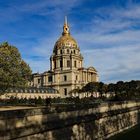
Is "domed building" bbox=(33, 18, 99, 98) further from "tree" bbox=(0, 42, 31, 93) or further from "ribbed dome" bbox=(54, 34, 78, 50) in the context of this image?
"tree" bbox=(0, 42, 31, 93)

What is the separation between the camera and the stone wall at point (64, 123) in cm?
1312

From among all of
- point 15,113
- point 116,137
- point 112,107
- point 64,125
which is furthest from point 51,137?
point 112,107

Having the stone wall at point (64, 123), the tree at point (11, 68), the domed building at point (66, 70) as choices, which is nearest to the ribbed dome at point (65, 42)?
the domed building at point (66, 70)

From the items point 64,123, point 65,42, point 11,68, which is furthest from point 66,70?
point 64,123

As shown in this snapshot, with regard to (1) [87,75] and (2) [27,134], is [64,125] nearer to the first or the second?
(2) [27,134]

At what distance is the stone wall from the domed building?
12075cm

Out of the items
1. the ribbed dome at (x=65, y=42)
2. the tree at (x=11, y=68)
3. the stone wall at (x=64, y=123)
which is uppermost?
the ribbed dome at (x=65, y=42)

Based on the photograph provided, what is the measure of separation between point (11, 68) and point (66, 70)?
101 m

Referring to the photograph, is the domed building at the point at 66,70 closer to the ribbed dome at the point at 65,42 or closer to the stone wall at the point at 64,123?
the ribbed dome at the point at 65,42

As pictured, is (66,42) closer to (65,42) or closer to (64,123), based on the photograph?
(65,42)

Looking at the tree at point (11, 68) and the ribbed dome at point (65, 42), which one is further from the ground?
the ribbed dome at point (65, 42)

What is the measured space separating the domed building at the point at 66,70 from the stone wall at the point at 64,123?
12075 centimetres

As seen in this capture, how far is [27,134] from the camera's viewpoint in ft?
45.1

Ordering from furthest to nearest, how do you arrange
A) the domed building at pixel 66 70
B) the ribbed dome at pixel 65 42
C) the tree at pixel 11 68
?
the ribbed dome at pixel 65 42
the domed building at pixel 66 70
the tree at pixel 11 68
